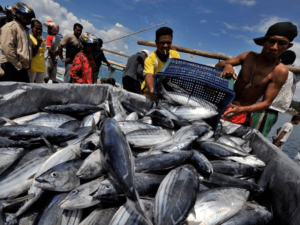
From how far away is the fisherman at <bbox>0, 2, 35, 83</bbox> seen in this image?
287cm

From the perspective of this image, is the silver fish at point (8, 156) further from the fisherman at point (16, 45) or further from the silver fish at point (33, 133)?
the fisherman at point (16, 45)

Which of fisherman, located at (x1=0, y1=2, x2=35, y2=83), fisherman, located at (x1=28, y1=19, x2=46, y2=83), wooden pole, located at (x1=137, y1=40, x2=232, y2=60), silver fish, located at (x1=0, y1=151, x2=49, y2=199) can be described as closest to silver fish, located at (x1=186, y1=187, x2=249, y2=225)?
silver fish, located at (x1=0, y1=151, x2=49, y2=199)

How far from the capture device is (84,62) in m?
3.29

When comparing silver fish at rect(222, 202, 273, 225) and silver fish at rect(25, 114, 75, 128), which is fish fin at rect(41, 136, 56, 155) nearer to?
silver fish at rect(25, 114, 75, 128)

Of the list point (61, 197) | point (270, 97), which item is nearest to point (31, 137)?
point (61, 197)

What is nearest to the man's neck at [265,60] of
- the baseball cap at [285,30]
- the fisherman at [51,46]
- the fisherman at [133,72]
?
the baseball cap at [285,30]

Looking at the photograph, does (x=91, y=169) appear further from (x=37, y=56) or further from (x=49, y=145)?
(x=37, y=56)

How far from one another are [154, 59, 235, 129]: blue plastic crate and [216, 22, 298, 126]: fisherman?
0.13m

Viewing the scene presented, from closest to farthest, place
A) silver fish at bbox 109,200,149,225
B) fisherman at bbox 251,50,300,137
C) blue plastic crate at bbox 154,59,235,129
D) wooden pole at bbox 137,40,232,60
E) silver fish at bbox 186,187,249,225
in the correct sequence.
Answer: silver fish at bbox 109,200,149,225
silver fish at bbox 186,187,249,225
blue plastic crate at bbox 154,59,235,129
fisherman at bbox 251,50,300,137
wooden pole at bbox 137,40,232,60

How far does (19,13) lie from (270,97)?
4132 mm

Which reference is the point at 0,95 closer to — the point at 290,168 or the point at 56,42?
the point at 290,168

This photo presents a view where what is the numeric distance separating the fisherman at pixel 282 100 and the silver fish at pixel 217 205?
288cm

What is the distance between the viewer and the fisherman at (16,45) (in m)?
2.87

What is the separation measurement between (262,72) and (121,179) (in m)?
2.47
